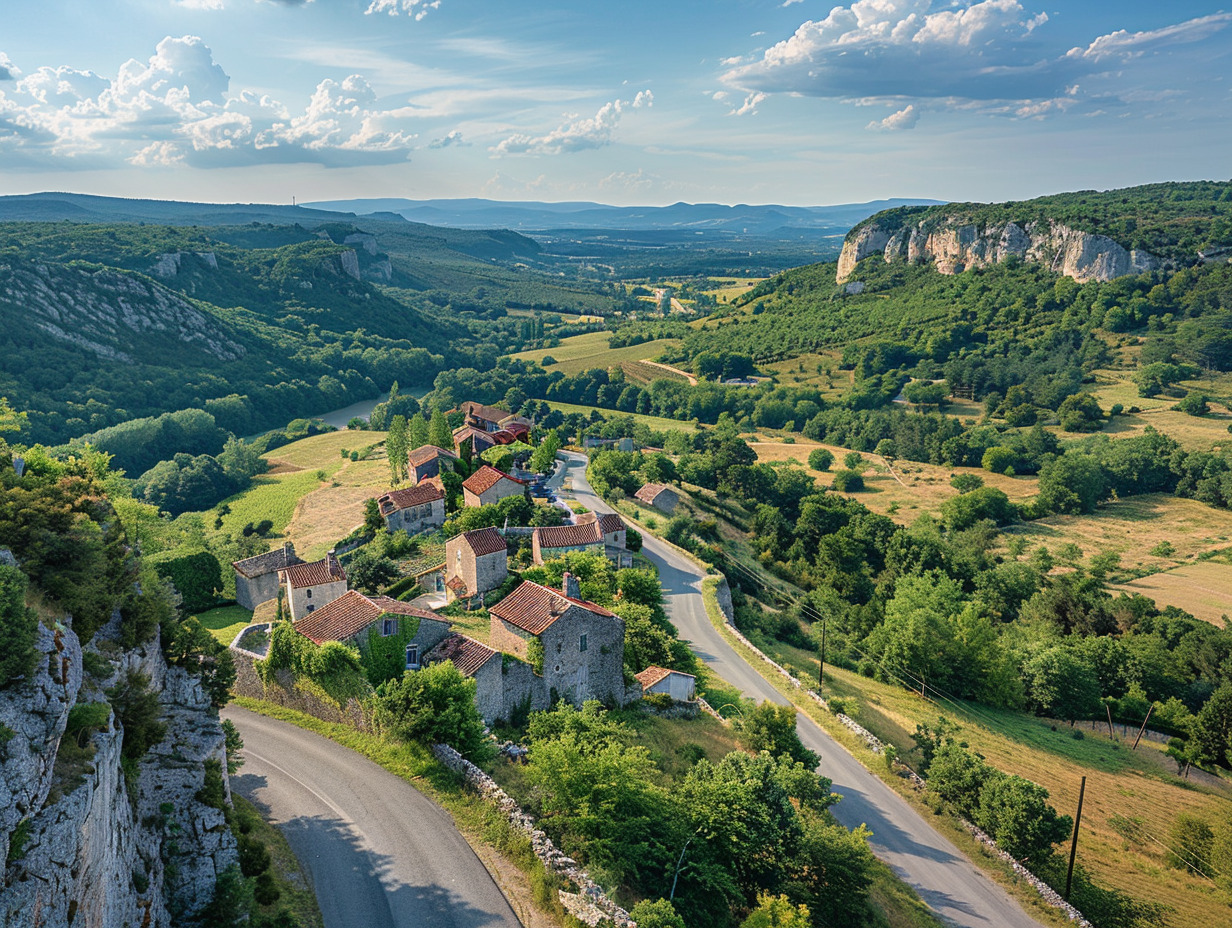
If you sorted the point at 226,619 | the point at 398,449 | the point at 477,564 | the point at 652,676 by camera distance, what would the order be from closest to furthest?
1. the point at 652,676
2. the point at 477,564
3. the point at 226,619
4. the point at 398,449

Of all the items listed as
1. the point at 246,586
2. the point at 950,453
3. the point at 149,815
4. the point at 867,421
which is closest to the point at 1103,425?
the point at 950,453

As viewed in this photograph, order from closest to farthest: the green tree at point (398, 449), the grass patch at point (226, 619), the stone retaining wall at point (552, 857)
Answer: the stone retaining wall at point (552, 857) < the grass patch at point (226, 619) < the green tree at point (398, 449)

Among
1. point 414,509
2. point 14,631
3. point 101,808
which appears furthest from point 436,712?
point 414,509

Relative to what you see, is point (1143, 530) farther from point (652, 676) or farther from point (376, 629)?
point (376, 629)

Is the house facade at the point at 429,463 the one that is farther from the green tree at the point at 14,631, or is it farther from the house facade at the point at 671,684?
the green tree at the point at 14,631

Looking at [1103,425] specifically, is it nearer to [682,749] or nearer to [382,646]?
[682,749]

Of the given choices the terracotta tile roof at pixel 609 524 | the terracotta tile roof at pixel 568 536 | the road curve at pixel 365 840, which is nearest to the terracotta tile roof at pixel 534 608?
the road curve at pixel 365 840

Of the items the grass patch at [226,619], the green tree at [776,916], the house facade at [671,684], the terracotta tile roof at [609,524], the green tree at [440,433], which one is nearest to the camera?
the green tree at [776,916]
